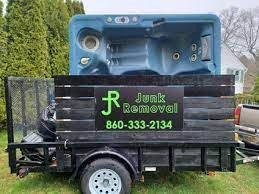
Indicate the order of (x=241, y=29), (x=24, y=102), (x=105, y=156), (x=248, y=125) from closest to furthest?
(x=105, y=156), (x=24, y=102), (x=248, y=125), (x=241, y=29)

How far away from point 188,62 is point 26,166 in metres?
2.64

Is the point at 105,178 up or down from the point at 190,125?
down

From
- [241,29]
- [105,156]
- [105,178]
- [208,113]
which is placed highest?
[241,29]

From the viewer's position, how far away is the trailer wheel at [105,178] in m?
3.67

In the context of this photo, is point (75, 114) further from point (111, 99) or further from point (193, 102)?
point (193, 102)

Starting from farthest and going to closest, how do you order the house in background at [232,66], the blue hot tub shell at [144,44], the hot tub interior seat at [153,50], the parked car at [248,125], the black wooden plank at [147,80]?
the house in background at [232,66] → the parked car at [248,125] → the hot tub interior seat at [153,50] → the blue hot tub shell at [144,44] → the black wooden plank at [147,80]

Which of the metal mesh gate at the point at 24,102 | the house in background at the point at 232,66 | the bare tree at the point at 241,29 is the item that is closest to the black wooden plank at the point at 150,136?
the metal mesh gate at the point at 24,102

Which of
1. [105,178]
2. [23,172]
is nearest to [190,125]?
[105,178]

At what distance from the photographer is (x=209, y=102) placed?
11.9 feet

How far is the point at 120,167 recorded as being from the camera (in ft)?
12.1

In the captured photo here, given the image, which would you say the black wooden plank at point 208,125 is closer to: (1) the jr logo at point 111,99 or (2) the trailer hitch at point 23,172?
(1) the jr logo at point 111,99

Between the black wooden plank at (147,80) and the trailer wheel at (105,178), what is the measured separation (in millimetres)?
961

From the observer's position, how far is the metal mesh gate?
3.79m

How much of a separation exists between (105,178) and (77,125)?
0.75m
